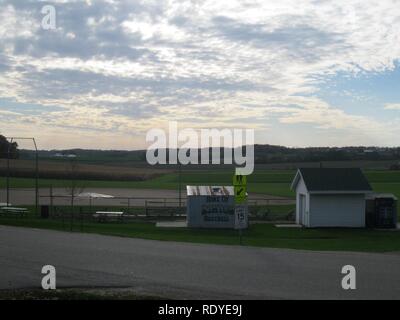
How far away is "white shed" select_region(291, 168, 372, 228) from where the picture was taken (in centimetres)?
3403

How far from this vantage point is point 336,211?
34.2m

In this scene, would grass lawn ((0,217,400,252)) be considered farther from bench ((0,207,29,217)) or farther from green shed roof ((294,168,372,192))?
bench ((0,207,29,217))

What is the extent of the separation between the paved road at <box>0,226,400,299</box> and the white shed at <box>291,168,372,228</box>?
50.5 feet

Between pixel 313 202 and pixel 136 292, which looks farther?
pixel 313 202

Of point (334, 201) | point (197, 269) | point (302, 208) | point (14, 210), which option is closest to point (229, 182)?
point (302, 208)

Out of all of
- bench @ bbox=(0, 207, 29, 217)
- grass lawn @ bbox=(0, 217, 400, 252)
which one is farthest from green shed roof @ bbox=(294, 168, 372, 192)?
bench @ bbox=(0, 207, 29, 217)

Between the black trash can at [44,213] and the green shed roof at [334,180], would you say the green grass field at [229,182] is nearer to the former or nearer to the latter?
the black trash can at [44,213]

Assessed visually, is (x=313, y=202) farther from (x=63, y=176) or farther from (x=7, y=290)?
(x=63, y=176)

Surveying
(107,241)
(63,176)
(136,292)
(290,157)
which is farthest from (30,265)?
(290,157)

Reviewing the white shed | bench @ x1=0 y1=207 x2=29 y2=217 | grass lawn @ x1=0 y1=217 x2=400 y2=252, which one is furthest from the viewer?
bench @ x1=0 y1=207 x2=29 y2=217

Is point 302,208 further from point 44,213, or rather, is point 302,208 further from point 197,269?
point 197,269

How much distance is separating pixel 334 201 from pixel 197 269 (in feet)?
72.4

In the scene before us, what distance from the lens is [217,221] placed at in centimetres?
3397
